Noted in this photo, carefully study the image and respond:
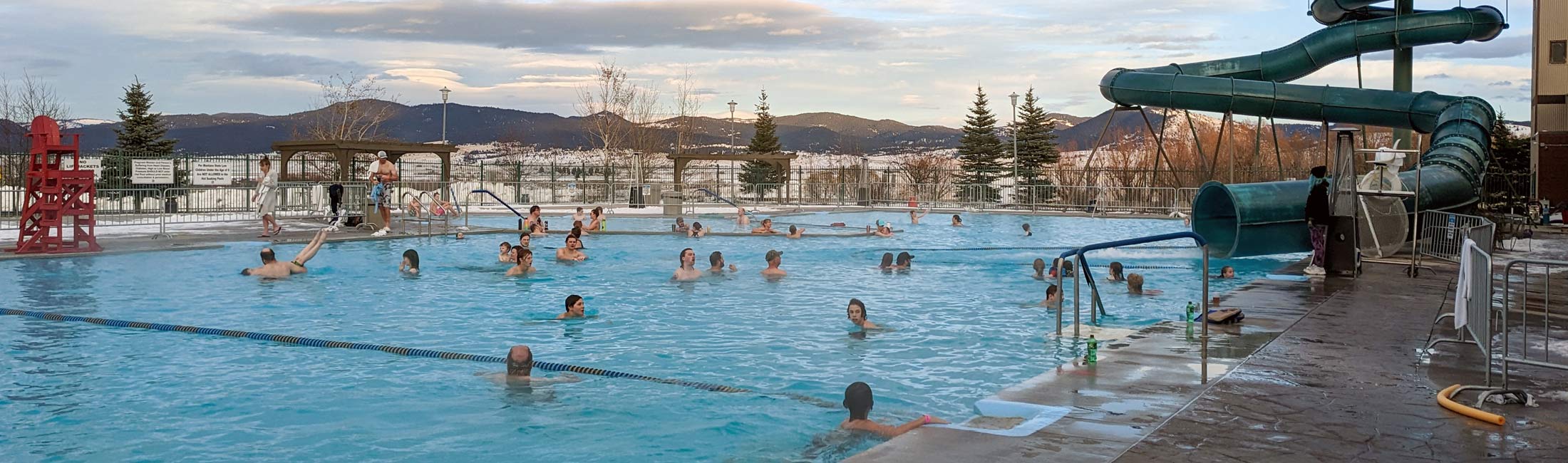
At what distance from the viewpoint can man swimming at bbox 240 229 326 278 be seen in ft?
53.6

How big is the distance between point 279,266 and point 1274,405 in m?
14.3

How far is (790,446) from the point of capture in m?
7.08

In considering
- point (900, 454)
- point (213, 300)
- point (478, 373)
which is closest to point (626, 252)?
point (213, 300)

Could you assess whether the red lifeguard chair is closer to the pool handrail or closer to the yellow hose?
the pool handrail

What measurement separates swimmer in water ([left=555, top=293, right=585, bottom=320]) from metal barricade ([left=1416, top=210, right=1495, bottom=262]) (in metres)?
10.6

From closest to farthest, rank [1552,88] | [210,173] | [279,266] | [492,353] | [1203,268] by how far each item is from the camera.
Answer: [1203,268], [492,353], [279,266], [210,173], [1552,88]

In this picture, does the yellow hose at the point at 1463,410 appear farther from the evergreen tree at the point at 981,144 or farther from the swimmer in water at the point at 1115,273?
the evergreen tree at the point at 981,144

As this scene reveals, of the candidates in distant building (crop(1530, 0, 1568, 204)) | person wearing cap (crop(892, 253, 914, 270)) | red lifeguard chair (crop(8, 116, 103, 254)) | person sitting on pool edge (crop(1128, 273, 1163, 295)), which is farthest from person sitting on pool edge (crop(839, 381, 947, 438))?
distant building (crop(1530, 0, 1568, 204))

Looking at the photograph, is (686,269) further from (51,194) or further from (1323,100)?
(1323,100)

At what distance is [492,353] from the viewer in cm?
1100

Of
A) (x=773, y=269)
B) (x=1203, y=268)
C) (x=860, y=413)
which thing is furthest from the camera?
(x=773, y=269)

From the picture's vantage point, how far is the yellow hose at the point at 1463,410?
5992mm

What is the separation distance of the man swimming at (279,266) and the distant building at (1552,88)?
37124 millimetres

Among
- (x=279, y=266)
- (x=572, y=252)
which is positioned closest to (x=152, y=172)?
(x=279, y=266)
